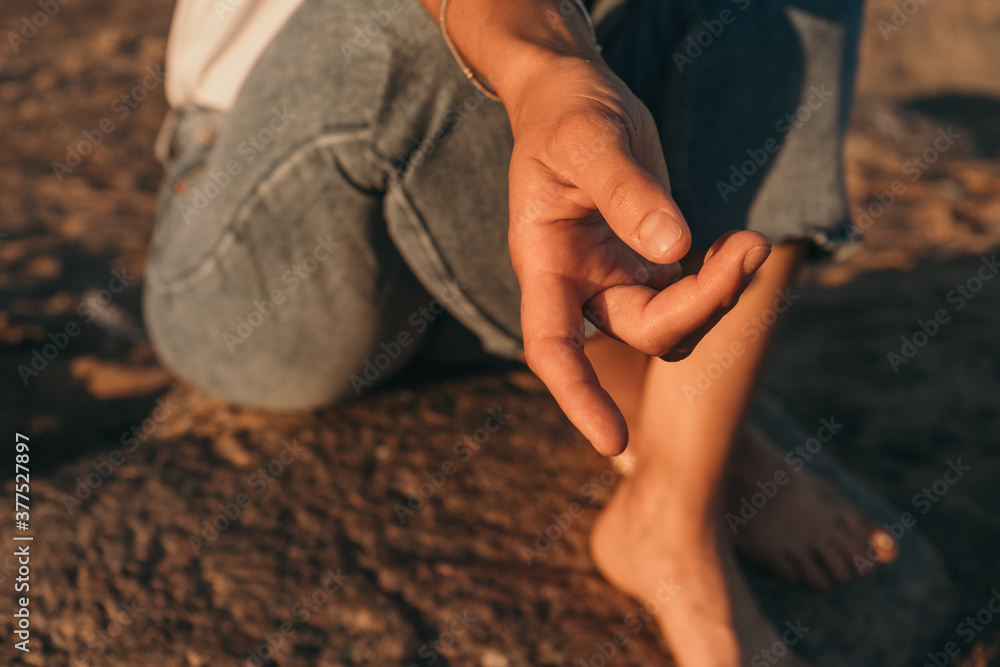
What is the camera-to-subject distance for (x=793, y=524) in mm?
1465

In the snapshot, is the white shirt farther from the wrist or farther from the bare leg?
the bare leg

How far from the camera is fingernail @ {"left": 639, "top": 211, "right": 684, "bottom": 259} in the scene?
2.12 ft

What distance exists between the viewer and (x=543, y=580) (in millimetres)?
1321

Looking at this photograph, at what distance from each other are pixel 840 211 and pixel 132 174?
2.74 m

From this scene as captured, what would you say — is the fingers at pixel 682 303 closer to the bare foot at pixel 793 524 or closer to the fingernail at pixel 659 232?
the fingernail at pixel 659 232

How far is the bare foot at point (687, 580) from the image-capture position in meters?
1.21

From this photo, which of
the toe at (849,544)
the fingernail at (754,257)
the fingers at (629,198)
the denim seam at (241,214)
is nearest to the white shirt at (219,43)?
the denim seam at (241,214)

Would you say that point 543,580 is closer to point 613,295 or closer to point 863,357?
point 613,295

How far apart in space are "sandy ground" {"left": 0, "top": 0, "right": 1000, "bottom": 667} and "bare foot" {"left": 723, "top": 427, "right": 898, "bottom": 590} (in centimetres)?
28

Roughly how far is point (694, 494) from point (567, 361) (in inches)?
26.6

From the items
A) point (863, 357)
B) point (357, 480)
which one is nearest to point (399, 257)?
point (357, 480)

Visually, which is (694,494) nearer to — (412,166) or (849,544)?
(849,544)

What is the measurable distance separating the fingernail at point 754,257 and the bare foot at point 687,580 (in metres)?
0.69

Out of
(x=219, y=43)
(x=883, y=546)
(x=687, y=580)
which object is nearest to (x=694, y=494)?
(x=687, y=580)
